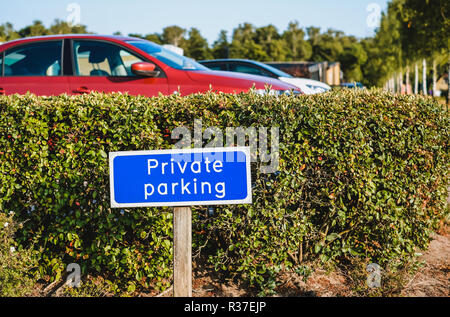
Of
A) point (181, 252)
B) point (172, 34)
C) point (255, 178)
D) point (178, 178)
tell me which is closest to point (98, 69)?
point (255, 178)

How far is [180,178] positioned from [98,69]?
402 cm

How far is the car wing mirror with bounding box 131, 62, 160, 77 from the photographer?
552 centimetres

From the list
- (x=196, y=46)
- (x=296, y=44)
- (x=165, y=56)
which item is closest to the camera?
(x=165, y=56)

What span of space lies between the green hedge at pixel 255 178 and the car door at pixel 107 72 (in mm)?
1985

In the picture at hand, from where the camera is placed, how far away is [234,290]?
3.66 m

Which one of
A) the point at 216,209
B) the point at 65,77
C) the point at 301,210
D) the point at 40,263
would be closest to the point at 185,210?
the point at 216,209

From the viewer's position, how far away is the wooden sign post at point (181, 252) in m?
2.72

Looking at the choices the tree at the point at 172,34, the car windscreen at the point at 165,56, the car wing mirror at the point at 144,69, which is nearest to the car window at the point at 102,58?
the car windscreen at the point at 165,56

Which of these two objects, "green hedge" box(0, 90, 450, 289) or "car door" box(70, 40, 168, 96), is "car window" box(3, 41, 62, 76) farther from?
"green hedge" box(0, 90, 450, 289)

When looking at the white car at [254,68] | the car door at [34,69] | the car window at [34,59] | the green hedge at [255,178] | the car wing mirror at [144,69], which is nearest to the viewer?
the green hedge at [255,178]

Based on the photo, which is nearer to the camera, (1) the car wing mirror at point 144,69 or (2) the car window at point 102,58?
(1) the car wing mirror at point 144,69

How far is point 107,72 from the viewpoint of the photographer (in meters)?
6.09

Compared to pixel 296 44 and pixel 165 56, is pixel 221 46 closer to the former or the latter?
pixel 296 44

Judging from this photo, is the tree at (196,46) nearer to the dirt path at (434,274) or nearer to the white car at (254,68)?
the white car at (254,68)
